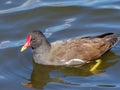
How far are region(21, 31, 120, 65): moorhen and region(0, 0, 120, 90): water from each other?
19 cm

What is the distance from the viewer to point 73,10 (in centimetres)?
1338

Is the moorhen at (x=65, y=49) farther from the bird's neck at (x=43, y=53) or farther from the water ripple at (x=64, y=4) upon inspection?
the water ripple at (x=64, y=4)

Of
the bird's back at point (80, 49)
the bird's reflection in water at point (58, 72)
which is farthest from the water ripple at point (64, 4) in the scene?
the bird's reflection in water at point (58, 72)

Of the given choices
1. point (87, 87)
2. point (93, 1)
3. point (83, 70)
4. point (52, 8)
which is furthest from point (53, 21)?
point (87, 87)

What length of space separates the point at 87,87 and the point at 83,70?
99 cm

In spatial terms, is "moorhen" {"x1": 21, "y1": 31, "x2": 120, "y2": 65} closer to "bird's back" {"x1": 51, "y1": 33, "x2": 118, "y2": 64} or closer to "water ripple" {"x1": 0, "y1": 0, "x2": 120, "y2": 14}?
"bird's back" {"x1": 51, "y1": 33, "x2": 118, "y2": 64}

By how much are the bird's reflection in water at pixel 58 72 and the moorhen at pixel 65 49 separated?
131mm

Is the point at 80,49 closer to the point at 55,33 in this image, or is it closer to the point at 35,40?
the point at 35,40

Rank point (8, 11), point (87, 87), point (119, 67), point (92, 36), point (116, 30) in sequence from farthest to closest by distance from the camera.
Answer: point (8, 11)
point (116, 30)
point (92, 36)
point (119, 67)
point (87, 87)

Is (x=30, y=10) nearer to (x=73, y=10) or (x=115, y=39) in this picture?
(x=73, y=10)

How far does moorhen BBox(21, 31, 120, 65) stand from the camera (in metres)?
10.7

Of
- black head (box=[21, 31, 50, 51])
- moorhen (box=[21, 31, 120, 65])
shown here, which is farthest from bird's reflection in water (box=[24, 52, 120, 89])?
black head (box=[21, 31, 50, 51])

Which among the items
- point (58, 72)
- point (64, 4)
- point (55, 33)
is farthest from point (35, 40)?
point (64, 4)

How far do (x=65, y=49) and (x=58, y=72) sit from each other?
54cm
